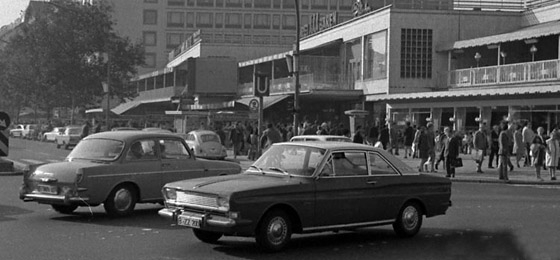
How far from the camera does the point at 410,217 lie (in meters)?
11.4

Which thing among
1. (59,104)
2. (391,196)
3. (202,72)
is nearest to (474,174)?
(391,196)

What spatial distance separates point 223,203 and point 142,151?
4.45m

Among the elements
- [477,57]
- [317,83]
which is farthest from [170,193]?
[317,83]

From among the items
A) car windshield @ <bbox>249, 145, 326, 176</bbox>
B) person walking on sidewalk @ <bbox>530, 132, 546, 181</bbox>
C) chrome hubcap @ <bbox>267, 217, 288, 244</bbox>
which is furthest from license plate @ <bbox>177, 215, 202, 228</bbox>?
person walking on sidewalk @ <bbox>530, 132, 546, 181</bbox>

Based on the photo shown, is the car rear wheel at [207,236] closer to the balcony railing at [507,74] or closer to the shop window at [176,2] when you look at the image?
the balcony railing at [507,74]

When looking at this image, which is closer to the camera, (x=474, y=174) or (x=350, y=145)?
(x=350, y=145)

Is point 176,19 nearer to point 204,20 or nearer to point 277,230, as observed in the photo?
point 204,20

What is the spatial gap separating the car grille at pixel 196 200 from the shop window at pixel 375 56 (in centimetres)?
3452

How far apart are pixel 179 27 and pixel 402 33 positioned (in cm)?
6187

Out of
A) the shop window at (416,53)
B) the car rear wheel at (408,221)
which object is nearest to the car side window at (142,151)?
the car rear wheel at (408,221)

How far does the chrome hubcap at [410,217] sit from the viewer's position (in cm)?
1134

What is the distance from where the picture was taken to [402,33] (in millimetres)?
43000

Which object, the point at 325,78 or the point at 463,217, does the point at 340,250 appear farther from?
the point at 325,78

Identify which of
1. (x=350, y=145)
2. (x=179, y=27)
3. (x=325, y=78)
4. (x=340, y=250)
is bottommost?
(x=340, y=250)
